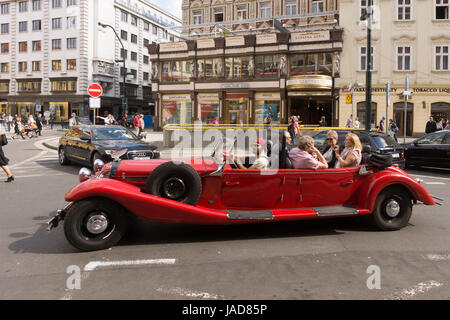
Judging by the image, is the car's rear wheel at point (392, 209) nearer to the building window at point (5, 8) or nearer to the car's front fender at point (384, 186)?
the car's front fender at point (384, 186)

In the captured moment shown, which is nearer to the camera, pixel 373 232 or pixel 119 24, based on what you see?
pixel 373 232

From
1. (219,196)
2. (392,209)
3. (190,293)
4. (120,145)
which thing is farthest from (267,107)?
(190,293)

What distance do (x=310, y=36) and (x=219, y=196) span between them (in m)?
30.8

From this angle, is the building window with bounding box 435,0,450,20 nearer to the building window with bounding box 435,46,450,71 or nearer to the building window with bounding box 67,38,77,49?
the building window with bounding box 435,46,450,71

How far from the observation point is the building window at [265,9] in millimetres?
39969

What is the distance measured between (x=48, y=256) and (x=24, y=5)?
63.6 m

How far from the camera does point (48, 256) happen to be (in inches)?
187

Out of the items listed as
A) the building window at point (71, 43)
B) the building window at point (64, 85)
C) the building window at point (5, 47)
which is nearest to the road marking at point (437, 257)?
the building window at point (64, 85)

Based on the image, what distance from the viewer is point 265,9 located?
40250 mm

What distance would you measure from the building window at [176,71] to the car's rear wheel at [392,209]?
34.3m

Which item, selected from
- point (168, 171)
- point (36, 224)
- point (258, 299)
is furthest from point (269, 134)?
point (36, 224)

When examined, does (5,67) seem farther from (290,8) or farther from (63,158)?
(63,158)
